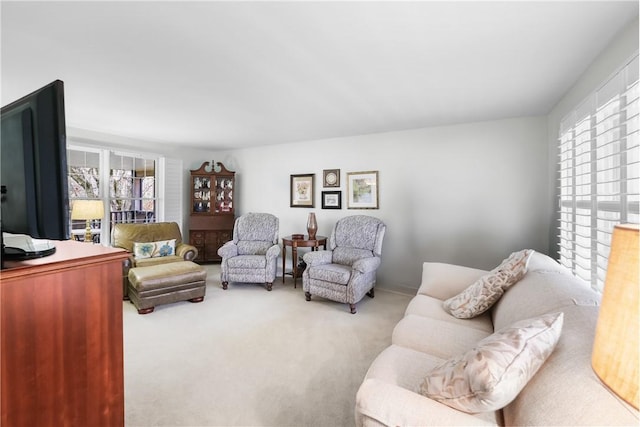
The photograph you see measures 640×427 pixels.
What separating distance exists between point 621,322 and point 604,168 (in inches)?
83.5

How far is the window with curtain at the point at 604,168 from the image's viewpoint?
1495mm

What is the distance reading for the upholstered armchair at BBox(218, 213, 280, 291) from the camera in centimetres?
395

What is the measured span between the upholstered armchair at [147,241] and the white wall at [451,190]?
7.45ft

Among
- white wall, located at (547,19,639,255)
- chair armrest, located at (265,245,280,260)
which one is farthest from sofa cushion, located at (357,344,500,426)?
chair armrest, located at (265,245,280,260)

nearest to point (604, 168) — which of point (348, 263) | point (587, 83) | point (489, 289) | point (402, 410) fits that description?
point (587, 83)

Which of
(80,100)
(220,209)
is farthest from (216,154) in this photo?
(80,100)

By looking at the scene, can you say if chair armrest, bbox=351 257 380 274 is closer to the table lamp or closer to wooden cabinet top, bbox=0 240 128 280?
wooden cabinet top, bbox=0 240 128 280

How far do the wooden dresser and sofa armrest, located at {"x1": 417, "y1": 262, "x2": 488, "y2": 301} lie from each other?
2116mm

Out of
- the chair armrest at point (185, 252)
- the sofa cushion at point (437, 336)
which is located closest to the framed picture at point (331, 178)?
the chair armrest at point (185, 252)

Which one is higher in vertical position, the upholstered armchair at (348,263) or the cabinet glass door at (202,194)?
the cabinet glass door at (202,194)

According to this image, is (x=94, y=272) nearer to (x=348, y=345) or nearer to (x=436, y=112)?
(x=348, y=345)

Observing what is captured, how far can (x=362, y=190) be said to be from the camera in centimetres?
429

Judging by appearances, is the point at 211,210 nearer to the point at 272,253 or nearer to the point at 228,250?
the point at 228,250

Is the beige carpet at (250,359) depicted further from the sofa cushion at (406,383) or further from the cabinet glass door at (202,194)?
the cabinet glass door at (202,194)
